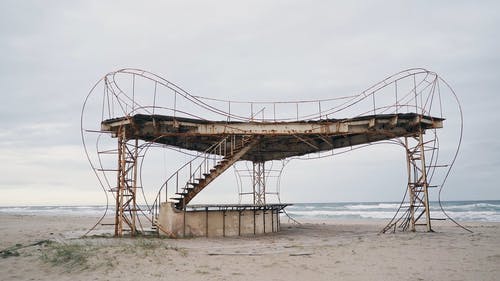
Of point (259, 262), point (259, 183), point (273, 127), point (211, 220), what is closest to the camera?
point (259, 262)

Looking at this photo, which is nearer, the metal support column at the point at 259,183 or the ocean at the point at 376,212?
the metal support column at the point at 259,183

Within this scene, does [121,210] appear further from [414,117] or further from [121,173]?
[414,117]

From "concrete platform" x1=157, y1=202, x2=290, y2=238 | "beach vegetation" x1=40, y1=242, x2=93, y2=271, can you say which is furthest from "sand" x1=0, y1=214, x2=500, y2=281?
"concrete platform" x1=157, y1=202, x2=290, y2=238

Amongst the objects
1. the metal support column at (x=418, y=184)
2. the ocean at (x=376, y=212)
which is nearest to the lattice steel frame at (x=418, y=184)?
the metal support column at (x=418, y=184)

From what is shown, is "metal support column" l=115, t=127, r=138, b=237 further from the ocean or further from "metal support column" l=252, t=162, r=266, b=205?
the ocean

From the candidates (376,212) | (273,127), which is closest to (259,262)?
(273,127)

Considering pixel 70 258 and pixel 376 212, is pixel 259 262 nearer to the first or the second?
pixel 70 258

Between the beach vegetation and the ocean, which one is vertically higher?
the beach vegetation

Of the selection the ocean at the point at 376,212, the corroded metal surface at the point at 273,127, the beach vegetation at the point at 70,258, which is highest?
the corroded metal surface at the point at 273,127

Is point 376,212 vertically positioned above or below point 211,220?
below

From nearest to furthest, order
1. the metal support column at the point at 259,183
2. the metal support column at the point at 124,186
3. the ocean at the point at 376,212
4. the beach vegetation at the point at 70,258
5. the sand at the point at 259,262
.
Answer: the sand at the point at 259,262, the beach vegetation at the point at 70,258, the metal support column at the point at 124,186, the metal support column at the point at 259,183, the ocean at the point at 376,212

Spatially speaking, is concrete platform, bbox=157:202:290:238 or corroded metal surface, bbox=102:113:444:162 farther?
corroded metal surface, bbox=102:113:444:162

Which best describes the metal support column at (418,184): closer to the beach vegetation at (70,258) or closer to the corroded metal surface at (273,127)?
the corroded metal surface at (273,127)

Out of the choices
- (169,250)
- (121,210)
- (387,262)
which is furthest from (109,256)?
(387,262)
